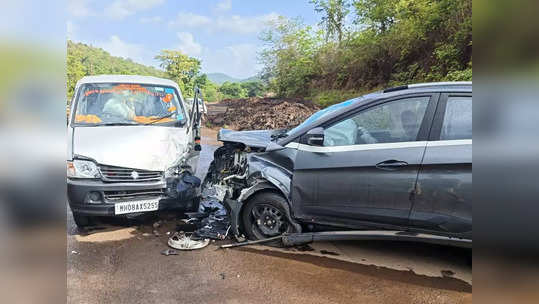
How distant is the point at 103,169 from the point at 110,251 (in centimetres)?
97

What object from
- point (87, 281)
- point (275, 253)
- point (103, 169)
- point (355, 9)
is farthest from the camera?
point (355, 9)

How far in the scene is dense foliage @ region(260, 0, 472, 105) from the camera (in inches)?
Answer: 477

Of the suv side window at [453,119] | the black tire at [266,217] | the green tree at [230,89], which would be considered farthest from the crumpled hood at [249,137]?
the green tree at [230,89]

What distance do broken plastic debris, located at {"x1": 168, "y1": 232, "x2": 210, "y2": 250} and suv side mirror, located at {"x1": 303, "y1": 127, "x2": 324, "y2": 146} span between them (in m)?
1.74

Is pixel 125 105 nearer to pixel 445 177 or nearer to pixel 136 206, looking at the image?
pixel 136 206

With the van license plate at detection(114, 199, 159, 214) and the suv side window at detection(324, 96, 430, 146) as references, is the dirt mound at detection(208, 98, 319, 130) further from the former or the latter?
the suv side window at detection(324, 96, 430, 146)

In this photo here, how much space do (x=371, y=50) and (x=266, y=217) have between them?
47.9 ft

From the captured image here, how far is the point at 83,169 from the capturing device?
166 inches

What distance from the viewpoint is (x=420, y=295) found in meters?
3.10

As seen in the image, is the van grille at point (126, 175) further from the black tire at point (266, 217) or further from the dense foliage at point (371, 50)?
the dense foliage at point (371, 50)

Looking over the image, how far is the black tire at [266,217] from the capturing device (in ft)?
12.9
